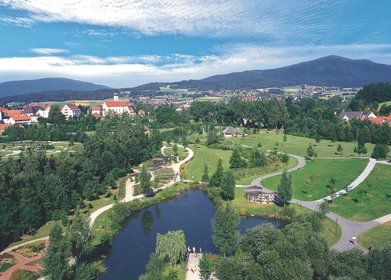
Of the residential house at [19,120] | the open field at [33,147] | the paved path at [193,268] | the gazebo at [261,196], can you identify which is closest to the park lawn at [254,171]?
the gazebo at [261,196]

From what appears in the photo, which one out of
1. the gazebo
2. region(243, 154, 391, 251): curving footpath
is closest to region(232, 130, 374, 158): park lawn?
region(243, 154, 391, 251): curving footpath

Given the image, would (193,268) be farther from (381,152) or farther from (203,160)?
(381,152)

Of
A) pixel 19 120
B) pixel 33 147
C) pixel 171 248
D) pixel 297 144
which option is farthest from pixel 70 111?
pixel 171 248

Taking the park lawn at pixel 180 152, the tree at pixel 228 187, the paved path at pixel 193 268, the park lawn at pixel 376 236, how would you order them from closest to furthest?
the paved path at pixel 193 268 → the park lawn at pixel 376 236 → the tree at pixel 228 187 → the park lawn at pixel 180 152

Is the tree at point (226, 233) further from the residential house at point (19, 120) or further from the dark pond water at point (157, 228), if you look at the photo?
the residential house at point (19, 120)

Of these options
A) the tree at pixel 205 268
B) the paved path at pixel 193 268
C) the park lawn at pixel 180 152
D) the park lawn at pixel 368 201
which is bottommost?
the park lawn at pixel 180 152

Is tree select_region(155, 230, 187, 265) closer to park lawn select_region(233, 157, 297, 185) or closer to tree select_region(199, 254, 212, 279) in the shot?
tree select_region(199, 254, 212, 279)
